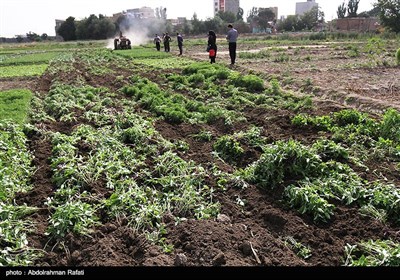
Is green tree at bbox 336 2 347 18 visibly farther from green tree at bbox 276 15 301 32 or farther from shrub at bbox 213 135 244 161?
shrub at bbox 213 135 244 161

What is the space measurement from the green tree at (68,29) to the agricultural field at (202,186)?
82.0 metres

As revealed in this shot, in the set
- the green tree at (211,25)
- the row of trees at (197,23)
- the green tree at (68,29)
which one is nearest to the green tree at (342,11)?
the row of trees at (197,23)

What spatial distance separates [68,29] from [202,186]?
88.3 metres

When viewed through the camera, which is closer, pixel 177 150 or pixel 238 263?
pixel 238 263

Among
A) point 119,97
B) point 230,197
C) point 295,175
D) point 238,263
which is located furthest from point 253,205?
point 119,97

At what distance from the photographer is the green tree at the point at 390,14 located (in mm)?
52969

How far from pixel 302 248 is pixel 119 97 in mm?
9235

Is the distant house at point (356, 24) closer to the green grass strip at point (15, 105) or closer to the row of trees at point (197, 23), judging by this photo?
the row of trees at point (197, 23)

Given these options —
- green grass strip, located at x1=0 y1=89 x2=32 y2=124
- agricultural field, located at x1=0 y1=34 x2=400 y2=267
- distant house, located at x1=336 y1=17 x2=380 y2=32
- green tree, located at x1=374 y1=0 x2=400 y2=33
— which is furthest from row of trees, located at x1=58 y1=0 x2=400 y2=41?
green grass strip, located at x1=0 y1=89 x2=32 y2=124

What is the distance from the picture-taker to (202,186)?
575cm

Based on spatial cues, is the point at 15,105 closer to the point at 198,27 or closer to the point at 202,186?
the point at 202,186

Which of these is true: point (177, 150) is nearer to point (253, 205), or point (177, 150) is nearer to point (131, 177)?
point (131, 177)

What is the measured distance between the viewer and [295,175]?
578 centimetres

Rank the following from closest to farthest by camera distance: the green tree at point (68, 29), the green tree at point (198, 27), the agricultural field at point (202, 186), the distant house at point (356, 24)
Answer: the agricultural field at point (202, 186) → the green tree at point (68, 29) → the distant house at point (356, 24) → the green tree at point (198, 27)
